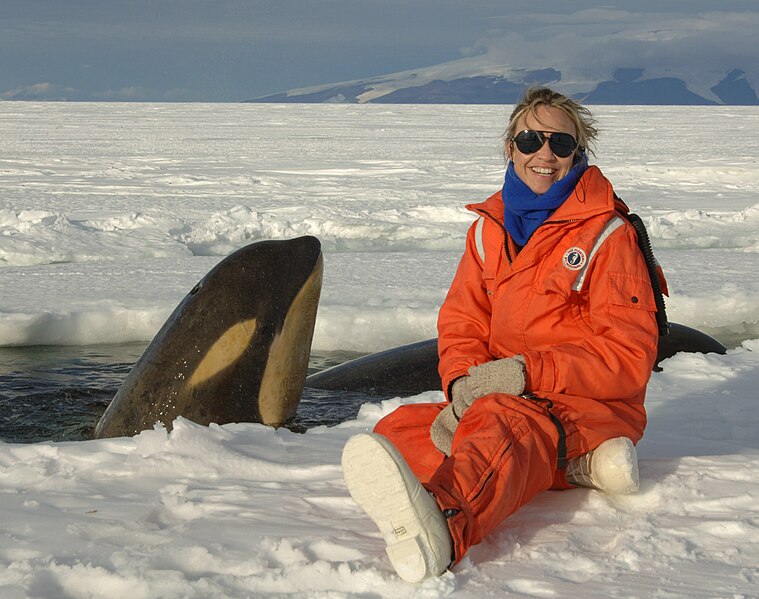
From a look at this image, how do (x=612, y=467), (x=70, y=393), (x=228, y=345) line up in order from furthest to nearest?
(x=70, y=393) → (x=228, y=345) → (x=612, y=467)

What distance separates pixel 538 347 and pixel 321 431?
3.46ft

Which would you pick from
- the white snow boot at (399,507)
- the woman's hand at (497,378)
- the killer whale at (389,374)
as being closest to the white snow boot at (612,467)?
the woman's hand at (497,378)

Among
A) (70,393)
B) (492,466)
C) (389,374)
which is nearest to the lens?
(492,466)

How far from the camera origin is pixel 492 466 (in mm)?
2510

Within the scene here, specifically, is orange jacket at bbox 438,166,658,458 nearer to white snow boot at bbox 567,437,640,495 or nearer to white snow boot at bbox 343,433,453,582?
white snow boot at bbox 567,437,640,495

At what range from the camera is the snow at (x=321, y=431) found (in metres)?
2.25

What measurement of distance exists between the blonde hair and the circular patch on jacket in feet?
1.30

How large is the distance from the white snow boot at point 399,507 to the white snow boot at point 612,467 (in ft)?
1.96

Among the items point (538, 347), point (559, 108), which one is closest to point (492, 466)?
point (538, 347)

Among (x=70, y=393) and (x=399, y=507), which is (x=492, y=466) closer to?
(x=399, y=507)

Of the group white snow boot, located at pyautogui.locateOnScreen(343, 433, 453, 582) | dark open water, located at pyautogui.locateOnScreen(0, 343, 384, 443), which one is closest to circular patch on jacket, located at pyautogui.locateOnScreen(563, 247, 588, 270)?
white snow boot, located at pyautogui.locateOnScreen(343, 433, 453, 582)

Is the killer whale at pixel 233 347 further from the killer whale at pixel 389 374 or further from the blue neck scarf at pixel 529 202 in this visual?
the blue neck scarf at pixel 529 202

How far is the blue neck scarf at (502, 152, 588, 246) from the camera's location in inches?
117

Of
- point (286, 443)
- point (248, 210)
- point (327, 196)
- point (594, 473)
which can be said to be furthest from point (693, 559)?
point (327, 196)
